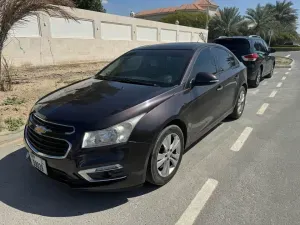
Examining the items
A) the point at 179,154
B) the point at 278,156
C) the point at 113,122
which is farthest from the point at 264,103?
the point at 113,122

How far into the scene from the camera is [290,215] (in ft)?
8.72

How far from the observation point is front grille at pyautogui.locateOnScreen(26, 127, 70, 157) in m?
2.62

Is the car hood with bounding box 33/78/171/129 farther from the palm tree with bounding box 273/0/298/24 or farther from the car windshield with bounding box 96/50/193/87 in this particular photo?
the palm tree with bounding box 273/0/298/24

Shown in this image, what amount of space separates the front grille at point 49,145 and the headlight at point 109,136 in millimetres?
211

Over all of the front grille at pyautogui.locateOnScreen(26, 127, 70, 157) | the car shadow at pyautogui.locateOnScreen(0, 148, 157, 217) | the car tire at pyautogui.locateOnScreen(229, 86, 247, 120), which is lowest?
the car shadow at pyautogui.locateOnScreen(0, 148, 157, 217)

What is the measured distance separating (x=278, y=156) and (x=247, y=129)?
3.90 feet

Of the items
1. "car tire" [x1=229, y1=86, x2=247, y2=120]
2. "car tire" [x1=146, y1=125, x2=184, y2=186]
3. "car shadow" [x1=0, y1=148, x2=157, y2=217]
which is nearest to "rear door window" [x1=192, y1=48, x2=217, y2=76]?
"car tire" [x1=146, y1=125, x2=184, y2=186]

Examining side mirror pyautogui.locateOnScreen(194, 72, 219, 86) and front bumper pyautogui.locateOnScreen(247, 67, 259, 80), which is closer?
side mirror pyautogui.locateOnScreen(194, 72, 219, 86)

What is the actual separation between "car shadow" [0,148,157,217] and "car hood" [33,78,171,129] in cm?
86

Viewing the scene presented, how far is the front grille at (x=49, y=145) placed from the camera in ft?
8.58

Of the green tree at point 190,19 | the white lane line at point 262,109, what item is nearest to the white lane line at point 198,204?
the white lane line at point 262,109

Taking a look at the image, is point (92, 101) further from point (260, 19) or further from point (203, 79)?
point (260, 19)

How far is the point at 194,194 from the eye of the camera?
9.89 ft

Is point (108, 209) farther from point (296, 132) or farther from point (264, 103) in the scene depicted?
point (264, 103)
